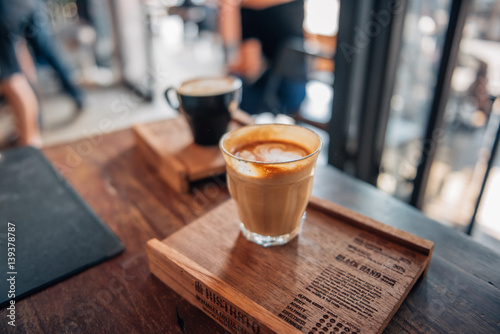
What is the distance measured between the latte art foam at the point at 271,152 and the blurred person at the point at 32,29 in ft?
8.84

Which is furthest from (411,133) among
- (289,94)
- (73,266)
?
(73,266)

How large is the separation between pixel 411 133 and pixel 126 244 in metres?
1.54

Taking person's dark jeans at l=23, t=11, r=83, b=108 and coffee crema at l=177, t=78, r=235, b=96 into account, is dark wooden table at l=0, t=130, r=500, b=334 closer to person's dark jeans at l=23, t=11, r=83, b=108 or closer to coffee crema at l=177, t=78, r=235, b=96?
coffee crema at l=177, t=78, r=235, b=96

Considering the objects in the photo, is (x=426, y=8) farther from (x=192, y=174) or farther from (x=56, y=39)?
(x=56, y=39)

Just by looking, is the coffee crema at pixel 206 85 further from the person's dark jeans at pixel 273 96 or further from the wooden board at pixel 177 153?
the person's dark jeans at pixel 273 96

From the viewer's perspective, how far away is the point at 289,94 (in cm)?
259

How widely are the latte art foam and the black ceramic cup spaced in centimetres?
29

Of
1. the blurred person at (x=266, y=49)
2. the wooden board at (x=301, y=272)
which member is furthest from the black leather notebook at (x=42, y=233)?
the blurred person at (x=266, y=49)

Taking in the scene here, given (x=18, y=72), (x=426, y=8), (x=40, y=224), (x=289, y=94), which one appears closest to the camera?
(x=40, y=224)

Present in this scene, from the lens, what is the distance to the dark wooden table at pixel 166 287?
26.7 inches

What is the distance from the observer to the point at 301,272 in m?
0.72

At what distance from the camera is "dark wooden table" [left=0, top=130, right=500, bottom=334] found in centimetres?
68

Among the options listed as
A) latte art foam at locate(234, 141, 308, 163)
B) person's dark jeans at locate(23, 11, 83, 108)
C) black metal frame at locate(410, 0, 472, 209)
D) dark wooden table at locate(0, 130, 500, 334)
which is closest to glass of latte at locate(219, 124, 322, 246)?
latte art foam at locate(234, 141, 308, 163)

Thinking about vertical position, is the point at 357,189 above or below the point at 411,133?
above
